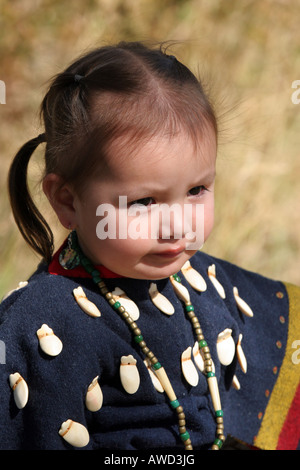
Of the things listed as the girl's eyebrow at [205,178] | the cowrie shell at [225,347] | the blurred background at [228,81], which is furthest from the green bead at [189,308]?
the blurred background at [228,81]

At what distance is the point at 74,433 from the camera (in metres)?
1.61

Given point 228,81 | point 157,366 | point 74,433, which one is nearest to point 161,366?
point 157,366

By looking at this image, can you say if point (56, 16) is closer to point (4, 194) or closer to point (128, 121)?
point (4, 194)

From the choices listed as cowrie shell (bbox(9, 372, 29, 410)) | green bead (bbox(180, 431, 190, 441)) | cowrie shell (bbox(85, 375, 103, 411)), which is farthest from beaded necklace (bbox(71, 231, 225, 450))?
cowrie shell (bbox(9, 372, 29, 410))

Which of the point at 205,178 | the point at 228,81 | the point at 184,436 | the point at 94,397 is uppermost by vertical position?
the point at 228,81

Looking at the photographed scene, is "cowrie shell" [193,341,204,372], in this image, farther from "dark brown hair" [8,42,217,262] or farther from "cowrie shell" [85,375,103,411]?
"dark brown hair" [8,42,217,262]

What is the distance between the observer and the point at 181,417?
1.72 meters

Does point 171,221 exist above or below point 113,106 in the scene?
below

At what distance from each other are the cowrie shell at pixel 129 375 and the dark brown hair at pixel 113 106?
1.28ft

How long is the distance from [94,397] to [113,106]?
61cm

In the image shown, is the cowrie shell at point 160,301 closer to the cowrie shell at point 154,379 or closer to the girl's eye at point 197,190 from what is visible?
the cowrie shell at point 154,379

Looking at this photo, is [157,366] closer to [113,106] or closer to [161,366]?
[161,366]

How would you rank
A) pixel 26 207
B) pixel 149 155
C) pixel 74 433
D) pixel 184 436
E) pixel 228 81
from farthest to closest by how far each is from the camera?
pixel 228 81 → pixel 26 207 → pixel 184 436 → pixel 74 433 → pixel 149 155

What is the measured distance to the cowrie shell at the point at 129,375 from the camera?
5.42 feet
